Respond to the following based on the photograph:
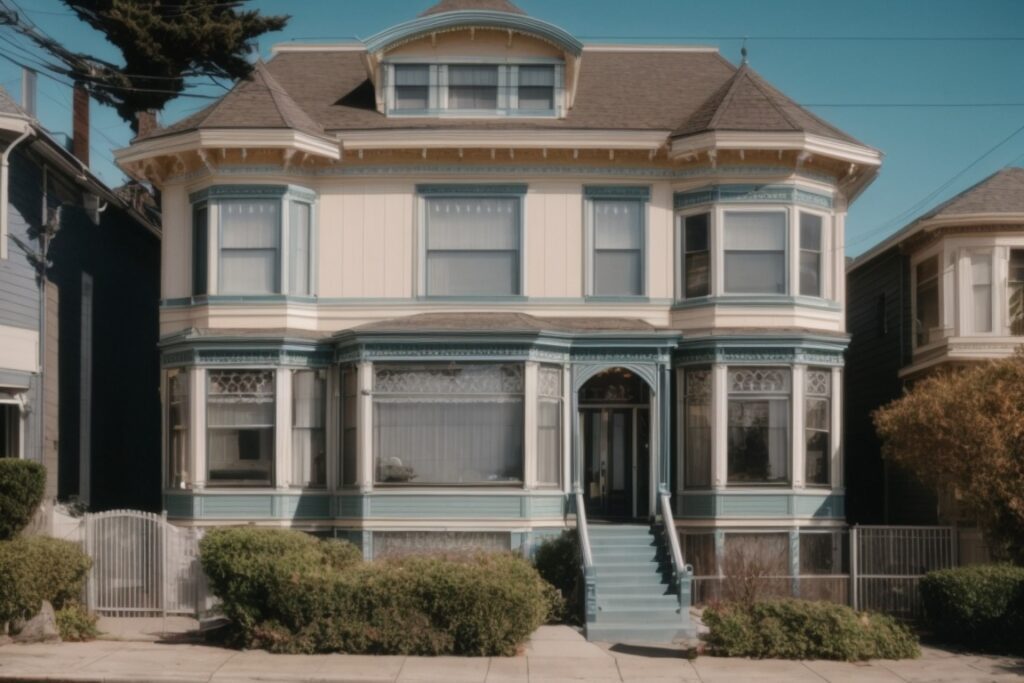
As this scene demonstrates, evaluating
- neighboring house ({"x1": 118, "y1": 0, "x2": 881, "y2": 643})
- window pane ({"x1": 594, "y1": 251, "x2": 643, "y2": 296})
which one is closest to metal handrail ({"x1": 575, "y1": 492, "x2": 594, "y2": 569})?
neighboring house ({"x1": 118, "y1": 0, "x2": 881, "y2": 643})

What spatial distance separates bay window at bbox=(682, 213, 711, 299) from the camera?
24.4m

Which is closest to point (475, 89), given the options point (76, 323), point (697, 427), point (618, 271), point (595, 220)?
point (595, 220)

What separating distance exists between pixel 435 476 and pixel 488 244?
4279 mm

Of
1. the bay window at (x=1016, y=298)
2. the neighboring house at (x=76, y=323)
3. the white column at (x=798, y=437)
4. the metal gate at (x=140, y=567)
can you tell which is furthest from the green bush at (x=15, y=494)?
the bay window at (x=1016, y=298)

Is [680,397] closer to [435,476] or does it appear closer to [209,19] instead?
[435,476]

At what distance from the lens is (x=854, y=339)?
32625mm

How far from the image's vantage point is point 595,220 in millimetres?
24891

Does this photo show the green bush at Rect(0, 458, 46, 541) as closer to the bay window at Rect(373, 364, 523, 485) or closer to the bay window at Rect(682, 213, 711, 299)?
the bay window at Rect(373, 364, 523, 485)

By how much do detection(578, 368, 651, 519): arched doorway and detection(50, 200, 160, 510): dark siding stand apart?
9.38 meters

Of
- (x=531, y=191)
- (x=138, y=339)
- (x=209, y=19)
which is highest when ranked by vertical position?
(x=209, y=19)

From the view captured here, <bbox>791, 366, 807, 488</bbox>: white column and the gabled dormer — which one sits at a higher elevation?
the gabled dormer

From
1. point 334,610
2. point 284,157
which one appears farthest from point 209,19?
point 334,610

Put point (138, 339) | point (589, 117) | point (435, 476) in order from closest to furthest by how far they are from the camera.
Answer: point (435, 476)
point (589, 117)
point (138, 339)

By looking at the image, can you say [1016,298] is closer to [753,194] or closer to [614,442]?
[753,194]
